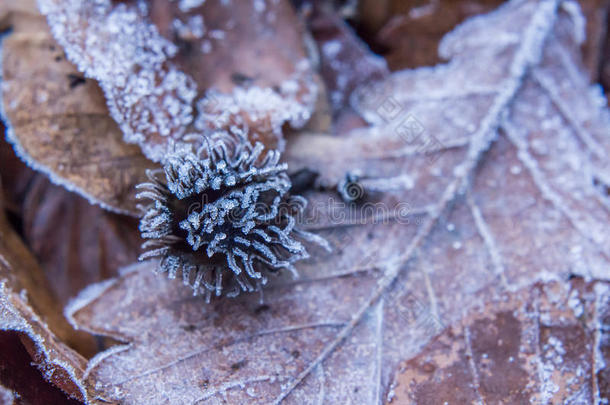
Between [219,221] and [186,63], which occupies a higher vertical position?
[186,63]

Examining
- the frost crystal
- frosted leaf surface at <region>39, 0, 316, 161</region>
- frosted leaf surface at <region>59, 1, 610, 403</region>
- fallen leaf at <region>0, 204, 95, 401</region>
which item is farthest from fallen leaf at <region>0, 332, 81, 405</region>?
frosted leaf surface at <region>39, 0, 316, 161</region>

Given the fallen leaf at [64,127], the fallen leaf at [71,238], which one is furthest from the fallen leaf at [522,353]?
the fallen leaf at [71,238]

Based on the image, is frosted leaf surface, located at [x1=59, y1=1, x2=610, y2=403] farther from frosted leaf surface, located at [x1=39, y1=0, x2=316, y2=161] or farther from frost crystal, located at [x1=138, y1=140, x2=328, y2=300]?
frosted leaf surface, located at [x1=39, y1=0, x2=316, y2=161]

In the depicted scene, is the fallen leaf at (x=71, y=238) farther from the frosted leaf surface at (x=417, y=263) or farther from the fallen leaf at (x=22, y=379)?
the fallen leaf at (x=22, y=379)

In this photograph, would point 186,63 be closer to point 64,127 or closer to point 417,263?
point 64,127

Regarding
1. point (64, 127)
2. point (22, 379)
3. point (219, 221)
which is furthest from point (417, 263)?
point (64, 127)

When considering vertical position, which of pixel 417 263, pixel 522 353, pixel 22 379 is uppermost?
pixel 22 379
